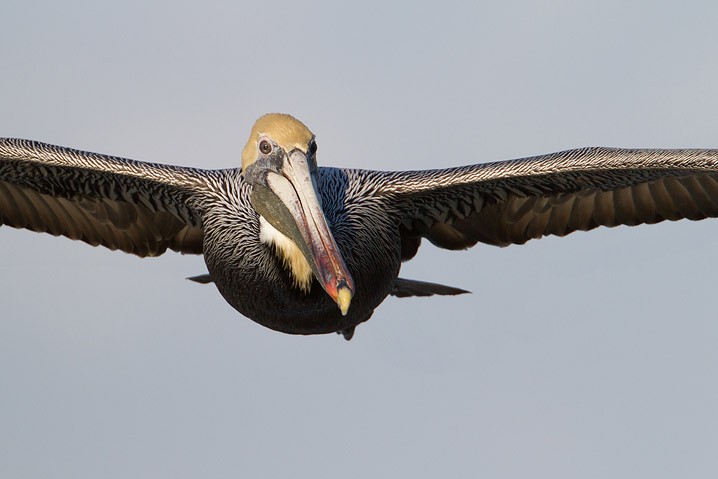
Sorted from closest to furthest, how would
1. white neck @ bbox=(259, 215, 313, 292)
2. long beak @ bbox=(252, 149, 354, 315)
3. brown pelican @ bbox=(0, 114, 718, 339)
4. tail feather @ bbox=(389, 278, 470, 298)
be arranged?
long beak @ bbox=(252, 149, 354, 315)
brown pelican @ bbox=(0, 114, 718, 339)
white neck @ bbox=(259, 215, 313, 292)
tail feather @ bbox=(389, 278, 470, 298)

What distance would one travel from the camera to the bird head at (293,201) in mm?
11492

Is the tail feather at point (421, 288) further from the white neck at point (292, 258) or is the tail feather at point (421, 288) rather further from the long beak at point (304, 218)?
the long beak at point (304, 218)

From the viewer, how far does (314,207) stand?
38.7 feet

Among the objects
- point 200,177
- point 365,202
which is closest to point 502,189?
point 365,202

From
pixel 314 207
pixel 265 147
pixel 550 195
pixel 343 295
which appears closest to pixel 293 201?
pixel 314 207

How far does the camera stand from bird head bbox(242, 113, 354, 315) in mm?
11492

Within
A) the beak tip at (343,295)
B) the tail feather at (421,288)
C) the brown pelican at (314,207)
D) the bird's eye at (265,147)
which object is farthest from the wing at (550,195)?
the beak tip at (343,295)

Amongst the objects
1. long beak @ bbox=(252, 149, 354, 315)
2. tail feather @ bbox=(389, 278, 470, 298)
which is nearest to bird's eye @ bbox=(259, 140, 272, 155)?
long beak @ bbox=(252, 149, 354, 315)

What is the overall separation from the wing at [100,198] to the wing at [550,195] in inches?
81.1

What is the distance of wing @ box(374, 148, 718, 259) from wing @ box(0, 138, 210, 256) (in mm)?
2060

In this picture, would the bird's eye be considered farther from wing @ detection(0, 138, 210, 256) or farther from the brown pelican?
wing @ detection(0, 138, 210, 256)

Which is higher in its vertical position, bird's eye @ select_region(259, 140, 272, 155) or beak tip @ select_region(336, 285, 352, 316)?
bird's eye @ select_region(259, 140, 272, 155)

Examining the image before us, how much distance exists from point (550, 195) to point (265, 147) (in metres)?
3.61

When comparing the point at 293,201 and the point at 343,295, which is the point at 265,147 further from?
the point at 343,295
